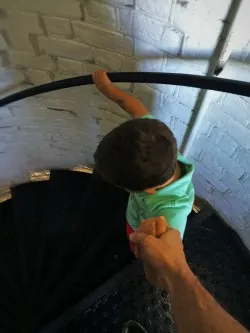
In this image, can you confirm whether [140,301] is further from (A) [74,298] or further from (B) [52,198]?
(B) [52,198]

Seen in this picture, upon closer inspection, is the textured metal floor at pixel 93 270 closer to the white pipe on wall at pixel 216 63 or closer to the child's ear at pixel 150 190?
the white pipe on wall at pixel 216 63

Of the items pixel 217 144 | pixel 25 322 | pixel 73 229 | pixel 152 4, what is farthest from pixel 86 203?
pixel 152 4

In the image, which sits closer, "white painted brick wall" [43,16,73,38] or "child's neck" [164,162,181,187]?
"child's neck" [164,162,181,187]

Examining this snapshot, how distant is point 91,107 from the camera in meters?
1.72

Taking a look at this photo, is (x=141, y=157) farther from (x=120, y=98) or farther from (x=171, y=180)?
(x=120, y=98)

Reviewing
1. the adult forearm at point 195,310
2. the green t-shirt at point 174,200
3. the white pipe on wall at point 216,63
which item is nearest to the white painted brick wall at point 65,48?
the white pipe on wall at point 216,63

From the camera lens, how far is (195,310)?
78 cm

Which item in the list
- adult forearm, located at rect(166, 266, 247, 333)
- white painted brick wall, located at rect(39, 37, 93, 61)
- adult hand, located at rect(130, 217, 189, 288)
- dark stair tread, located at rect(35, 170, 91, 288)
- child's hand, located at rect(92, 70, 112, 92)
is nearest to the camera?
adult forearm, located at rect(166, 266, 247, 333)

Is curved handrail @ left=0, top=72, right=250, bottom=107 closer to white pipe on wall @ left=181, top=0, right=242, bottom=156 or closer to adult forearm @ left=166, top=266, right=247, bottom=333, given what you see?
white pipe on wall @ left=181, top=0, right=242, bottom=156

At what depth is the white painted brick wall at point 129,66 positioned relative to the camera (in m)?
1.11

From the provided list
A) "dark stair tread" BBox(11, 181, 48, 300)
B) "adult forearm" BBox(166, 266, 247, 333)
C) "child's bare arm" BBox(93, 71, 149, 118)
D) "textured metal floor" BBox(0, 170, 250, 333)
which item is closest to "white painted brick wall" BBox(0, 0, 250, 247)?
"child's bare arm" BBox(93, 71, 149, 118)

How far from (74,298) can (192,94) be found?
1194 millimetres

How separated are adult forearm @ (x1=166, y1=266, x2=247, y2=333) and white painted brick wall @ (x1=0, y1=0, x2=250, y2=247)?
2.14 feet

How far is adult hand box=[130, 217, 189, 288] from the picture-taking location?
87 cm
